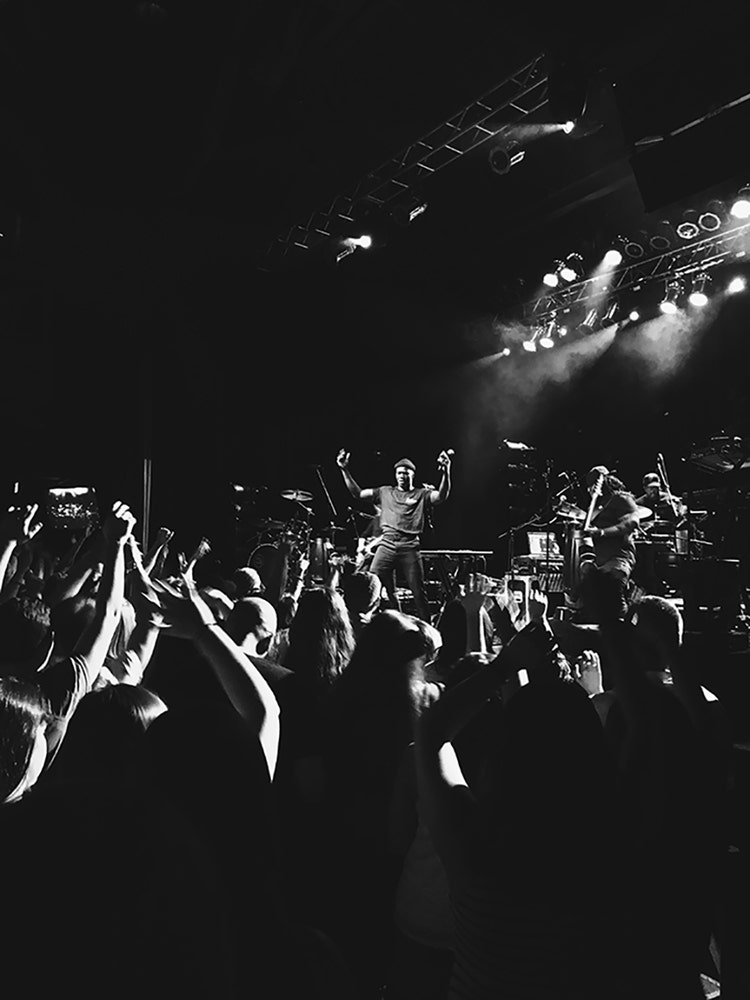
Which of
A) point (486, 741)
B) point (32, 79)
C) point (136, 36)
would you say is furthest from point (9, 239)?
point (486, 741)

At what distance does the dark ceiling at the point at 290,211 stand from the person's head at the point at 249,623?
4.51 meters

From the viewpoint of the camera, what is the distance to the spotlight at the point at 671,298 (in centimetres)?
1140

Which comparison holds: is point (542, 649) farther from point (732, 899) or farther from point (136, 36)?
point (136, 36)

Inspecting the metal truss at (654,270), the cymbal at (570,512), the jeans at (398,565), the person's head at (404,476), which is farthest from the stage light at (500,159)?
the cymbal at (570,512)

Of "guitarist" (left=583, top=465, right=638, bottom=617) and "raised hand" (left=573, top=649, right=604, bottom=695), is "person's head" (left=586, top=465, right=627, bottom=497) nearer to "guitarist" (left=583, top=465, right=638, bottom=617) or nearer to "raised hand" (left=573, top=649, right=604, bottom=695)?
"guitarist" (left=583, top=465, right=638, bottom=617)

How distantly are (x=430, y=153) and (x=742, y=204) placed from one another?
404 cm

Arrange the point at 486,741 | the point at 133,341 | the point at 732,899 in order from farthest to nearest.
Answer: the point at 133,341
the point at 732,899
the point at 486,741

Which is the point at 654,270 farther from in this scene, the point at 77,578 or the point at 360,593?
the point at 77,578

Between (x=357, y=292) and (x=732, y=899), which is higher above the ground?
(x=357, y=292)

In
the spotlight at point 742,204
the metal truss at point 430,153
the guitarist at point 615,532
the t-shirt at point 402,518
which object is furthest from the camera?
the spotlight at point 742,204

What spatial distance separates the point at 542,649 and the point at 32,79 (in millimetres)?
7518

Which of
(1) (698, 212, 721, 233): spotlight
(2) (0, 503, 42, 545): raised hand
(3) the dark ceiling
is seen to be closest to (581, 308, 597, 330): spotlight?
(3) the dark ceiling

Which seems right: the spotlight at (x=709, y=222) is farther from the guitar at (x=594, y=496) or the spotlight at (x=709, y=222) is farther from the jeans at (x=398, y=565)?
A: the jeans at (x=398, y=565)

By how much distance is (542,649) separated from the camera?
160cm
